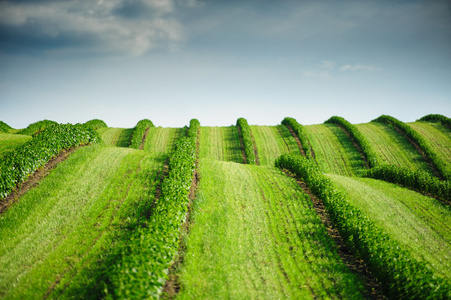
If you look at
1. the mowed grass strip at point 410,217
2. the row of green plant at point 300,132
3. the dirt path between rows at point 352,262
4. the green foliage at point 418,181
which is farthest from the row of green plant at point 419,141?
the dirt path between rows at point 352,262

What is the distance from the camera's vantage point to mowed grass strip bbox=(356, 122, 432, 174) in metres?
37.8

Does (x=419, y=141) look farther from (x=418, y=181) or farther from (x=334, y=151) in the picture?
(x=418, y=181)

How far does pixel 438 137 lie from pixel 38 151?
2628 inches

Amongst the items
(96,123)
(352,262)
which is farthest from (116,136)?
(352,262)

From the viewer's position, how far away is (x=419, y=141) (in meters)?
41.2

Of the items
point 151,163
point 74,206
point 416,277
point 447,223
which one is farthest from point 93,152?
point 447,223

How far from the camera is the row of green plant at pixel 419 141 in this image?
34612 mm

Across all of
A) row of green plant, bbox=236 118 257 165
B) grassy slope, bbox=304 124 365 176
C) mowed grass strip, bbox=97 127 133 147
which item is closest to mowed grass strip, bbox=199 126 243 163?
row of green plant, bbox=236 118 257 165

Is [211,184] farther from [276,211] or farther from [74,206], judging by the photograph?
[74,206]

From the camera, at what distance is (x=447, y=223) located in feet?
64.1

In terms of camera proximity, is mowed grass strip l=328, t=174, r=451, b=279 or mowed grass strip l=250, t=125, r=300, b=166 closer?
mowed grass strip l=328, t=174, r=451, b=279

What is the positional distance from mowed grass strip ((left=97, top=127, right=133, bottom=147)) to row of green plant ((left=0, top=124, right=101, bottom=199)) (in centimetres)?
1710

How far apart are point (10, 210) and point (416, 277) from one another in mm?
25805

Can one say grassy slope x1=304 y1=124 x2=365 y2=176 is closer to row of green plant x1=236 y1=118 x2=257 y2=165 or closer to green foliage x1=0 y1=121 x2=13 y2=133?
row of green plant x1=236 y1=118 x2=257 y2=165
